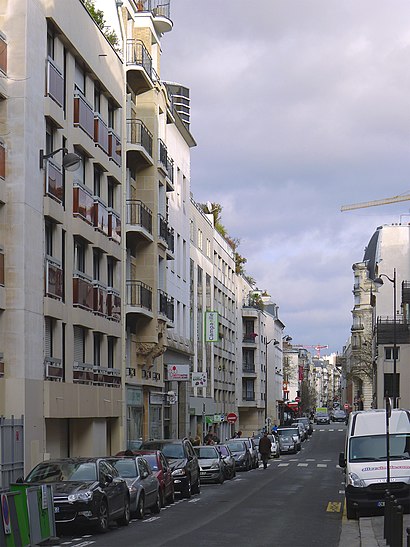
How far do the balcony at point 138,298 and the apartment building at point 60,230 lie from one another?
4.08 ft

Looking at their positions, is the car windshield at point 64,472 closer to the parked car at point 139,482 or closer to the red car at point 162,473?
the parked car at point 139,482

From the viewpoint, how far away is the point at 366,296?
484 ft

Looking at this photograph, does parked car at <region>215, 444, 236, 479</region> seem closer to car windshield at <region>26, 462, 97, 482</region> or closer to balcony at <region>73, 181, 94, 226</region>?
balcony at <region>73, 181, 94, 226</region>

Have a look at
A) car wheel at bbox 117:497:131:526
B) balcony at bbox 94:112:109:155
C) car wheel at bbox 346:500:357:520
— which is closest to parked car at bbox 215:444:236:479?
A: balcony at bbox 94:112:109:155

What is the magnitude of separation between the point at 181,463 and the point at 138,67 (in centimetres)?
1726

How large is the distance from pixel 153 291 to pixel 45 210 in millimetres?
14447

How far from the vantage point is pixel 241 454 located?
52.8 m

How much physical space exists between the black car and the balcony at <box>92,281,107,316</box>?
13712 mm

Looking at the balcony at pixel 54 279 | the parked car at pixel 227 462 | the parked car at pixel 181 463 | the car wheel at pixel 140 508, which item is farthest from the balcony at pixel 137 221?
the car wheel at pixel 140 508

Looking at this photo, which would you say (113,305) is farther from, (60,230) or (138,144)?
(60,230)

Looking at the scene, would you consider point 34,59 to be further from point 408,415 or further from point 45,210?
point 408,415

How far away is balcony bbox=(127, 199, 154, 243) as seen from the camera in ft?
138

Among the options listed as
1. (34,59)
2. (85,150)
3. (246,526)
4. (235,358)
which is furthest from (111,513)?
(235,358)

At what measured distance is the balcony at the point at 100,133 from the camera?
37000mm
